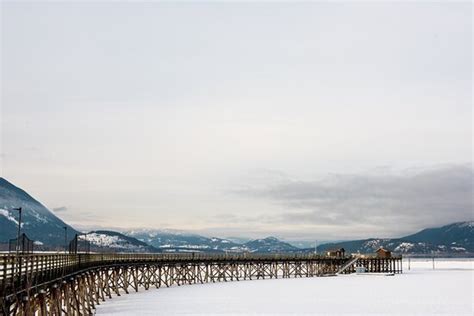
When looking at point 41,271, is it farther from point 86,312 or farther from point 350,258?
point 350,258

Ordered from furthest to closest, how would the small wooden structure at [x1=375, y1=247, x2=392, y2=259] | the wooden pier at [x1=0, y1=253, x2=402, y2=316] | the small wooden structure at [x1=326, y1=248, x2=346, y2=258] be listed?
the small wooden structure at [x1=375, y1=247, x2=392, y2=259], the small wooden structure at [x1=326, y1=248, x2=346, y2=258], the wooden pier at [x1=0, y1=253, x2=402, y2=316]

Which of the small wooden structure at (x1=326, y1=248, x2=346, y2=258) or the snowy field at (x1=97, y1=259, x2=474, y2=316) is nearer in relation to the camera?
the snowy field at (x1=97, y1=259, x2=474, y2=316)

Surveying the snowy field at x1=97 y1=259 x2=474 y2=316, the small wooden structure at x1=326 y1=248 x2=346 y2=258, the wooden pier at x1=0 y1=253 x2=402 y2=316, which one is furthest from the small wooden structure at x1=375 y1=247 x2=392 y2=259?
the snowy field at x1=97 y1=259 x2=474 y2=316

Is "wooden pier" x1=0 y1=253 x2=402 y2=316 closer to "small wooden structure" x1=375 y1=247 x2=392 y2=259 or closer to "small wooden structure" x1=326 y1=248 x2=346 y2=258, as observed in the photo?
"small wooden structure" x1=375 y1=247 x2=392 y2=259

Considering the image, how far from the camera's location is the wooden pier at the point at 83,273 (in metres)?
26.0

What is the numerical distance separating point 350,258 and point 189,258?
4104 cm

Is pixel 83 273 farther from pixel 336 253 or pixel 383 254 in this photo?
pixel 383 254

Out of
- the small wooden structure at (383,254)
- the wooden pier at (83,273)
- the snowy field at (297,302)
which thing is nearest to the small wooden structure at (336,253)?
the wooden pier at (83,273)

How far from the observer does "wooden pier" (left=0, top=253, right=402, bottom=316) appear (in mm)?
26047

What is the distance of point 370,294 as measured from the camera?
211 ft

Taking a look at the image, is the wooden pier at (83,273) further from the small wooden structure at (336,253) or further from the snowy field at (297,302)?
the snowy field at (297,302)

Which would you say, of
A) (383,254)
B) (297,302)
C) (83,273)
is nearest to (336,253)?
(383,254)

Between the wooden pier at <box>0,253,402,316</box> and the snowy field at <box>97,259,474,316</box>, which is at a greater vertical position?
the wooden pier at <box>0,253,402,316</box>

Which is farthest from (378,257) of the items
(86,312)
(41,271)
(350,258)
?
(41,271)
